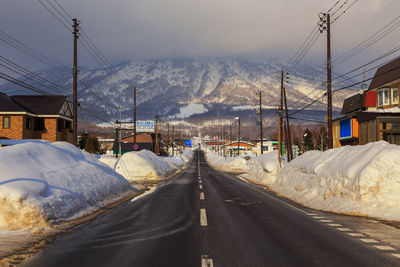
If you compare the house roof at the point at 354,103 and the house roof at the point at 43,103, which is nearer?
the house roof at the point at 43,103

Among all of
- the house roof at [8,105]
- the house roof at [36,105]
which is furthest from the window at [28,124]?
the house roof at [8,105]

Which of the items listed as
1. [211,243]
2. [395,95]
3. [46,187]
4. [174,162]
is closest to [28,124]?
[174,162]

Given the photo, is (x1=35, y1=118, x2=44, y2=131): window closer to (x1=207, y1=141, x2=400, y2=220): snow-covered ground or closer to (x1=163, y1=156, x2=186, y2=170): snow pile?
→ (x1=163, y1=156, x2=186, y2=170): snow pile

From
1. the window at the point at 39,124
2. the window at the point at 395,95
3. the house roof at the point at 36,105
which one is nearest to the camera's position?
the window at the point at 395,95

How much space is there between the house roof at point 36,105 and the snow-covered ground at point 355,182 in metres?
36.9

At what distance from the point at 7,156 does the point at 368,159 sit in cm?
1402

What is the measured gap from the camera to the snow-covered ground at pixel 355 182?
1298 centimetres

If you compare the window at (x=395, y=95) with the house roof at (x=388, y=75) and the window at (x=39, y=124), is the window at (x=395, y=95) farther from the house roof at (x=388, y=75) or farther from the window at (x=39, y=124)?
the window at (x=39, y=124)

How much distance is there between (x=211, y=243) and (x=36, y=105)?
4756cm

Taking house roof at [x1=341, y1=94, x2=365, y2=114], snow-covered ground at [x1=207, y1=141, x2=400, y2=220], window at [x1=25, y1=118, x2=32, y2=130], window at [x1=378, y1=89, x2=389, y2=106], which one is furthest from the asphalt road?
house roof at [x1=341, y1=94, x2=365, y2=114]

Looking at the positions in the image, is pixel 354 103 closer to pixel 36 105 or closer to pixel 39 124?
pixel 39 124

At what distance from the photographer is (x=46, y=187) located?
36.9 ft

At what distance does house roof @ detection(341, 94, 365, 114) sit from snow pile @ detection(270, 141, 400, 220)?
32.9m

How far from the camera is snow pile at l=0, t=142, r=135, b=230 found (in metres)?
9.70
